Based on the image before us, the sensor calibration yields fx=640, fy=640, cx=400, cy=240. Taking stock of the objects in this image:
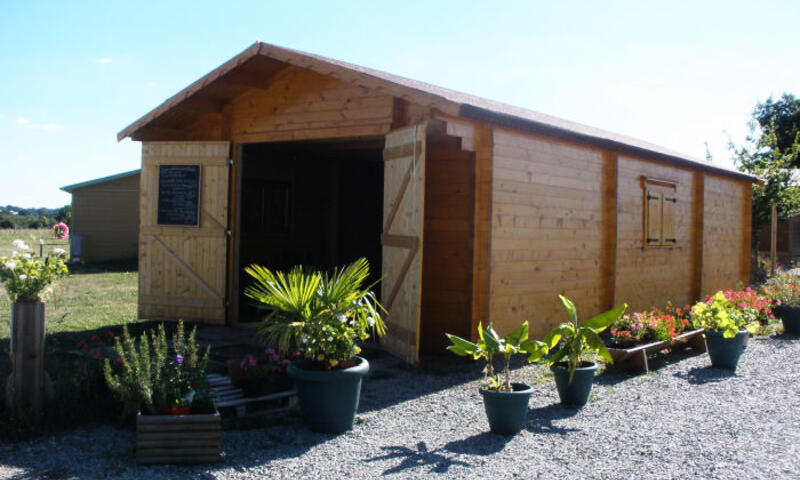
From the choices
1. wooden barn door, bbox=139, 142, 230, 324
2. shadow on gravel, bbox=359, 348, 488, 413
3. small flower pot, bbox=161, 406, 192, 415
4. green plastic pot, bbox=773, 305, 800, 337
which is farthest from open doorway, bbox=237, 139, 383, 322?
green plastic pot, bbox=773, 305, 800, 337

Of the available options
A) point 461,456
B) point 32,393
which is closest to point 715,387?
point 461,456

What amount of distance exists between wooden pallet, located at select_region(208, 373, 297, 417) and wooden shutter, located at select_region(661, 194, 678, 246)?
7.81 meters

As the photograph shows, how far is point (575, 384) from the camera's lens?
5.40m

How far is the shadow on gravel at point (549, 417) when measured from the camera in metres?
4.81

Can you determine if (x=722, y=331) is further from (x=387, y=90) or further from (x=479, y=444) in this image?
(x=387, y=90)

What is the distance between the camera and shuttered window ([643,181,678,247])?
33.4ft

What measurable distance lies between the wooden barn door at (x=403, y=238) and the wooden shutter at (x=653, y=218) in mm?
4915

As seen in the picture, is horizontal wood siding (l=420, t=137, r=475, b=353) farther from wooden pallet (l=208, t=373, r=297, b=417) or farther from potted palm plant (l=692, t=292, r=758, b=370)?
wooden pallet (l=208, t=373, r=297, b=417)

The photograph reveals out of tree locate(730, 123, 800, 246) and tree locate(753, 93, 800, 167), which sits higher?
tree locate(753, 93, 800, 167)

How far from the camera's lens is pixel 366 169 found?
1289 cm

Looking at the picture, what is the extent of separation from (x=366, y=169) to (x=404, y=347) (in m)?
6.54

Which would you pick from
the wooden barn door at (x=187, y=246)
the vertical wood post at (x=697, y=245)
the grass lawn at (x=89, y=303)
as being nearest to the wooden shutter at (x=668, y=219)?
the vertical wood post at (x=697, y=245)

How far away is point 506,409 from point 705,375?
→ 3.33 m

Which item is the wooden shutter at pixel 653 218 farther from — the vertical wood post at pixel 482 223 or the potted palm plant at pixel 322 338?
the potted palm plant at pixel 322 338
